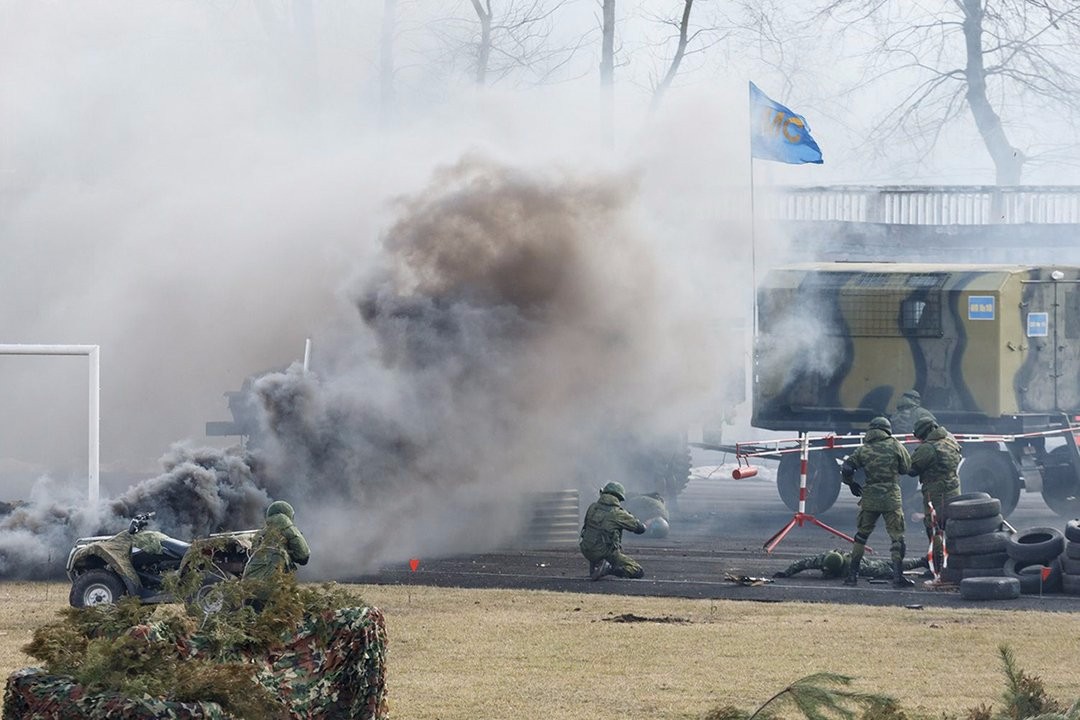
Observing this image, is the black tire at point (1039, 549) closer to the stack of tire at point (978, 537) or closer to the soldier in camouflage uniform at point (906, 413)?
the stack of tire at point (978, 537)

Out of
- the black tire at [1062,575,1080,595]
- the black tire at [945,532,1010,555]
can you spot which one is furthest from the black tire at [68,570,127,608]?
the black tire at [1062,575,1080,595]

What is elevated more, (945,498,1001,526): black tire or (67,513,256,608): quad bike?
(945,498,1001,526): black tire

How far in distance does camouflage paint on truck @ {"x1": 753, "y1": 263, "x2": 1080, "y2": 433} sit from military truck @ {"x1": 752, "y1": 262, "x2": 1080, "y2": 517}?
19mm

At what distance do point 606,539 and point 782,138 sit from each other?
9.57 metres

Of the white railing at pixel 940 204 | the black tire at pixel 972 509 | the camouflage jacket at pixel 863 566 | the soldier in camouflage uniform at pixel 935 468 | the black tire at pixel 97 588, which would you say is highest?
the white railing at pixel 940 204

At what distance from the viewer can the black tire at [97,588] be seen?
15.0 metres

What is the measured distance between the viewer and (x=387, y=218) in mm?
24625

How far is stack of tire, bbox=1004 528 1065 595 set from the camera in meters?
16.7

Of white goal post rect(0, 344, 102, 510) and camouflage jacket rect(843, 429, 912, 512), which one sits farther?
white goal post rect(0, 344, 102, 510)

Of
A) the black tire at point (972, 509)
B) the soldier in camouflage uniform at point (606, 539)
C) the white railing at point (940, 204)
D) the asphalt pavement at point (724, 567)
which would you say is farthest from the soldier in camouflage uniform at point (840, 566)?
the white railing at point (940, 204)

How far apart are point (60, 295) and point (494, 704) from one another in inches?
910

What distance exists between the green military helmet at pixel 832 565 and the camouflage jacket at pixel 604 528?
6.70 feet

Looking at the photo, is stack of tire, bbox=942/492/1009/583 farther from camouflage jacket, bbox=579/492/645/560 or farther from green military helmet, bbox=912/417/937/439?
camouflage jacket, bbox=579/492/645/560

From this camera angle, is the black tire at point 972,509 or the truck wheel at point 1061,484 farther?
the truck wheel at point 1061,484
